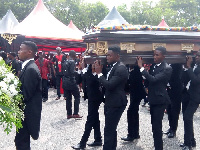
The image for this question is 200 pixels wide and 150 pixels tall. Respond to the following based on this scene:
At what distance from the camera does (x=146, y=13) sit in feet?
113

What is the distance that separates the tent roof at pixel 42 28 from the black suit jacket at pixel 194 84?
999 cm

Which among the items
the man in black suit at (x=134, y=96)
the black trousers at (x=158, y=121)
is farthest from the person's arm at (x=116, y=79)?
the man in black suit at (x=134, y=96)

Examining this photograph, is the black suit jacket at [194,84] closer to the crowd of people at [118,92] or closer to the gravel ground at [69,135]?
the crowd of people at [118,92]

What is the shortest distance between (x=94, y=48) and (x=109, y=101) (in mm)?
882

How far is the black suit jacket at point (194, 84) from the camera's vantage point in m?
4.45

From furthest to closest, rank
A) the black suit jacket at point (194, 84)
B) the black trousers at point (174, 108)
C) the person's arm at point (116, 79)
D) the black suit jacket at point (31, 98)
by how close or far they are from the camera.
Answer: the black trousers at point (174, 108) < the black suit jacket at point (194, 84) < the person's arm at point (116, 79) < the black suit jacket at point (31, 98)

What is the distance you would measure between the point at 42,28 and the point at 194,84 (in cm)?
1067

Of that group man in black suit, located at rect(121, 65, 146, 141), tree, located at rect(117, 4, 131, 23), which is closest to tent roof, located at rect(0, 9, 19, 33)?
man in black suit, located at rect(121, 65, 146, 141)

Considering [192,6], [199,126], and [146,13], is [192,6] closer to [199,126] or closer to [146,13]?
[146,13]

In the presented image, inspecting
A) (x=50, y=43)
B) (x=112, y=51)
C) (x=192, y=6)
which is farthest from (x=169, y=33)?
(x=192, y=6)

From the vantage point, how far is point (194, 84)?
4.54m

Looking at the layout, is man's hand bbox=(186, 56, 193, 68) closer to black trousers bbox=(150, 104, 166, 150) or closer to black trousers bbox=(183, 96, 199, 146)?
black trousers bbox=(183, 96, 199, 146)

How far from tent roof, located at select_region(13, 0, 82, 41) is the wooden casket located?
30.8 feet

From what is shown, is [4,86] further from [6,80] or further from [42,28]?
[42,28]
